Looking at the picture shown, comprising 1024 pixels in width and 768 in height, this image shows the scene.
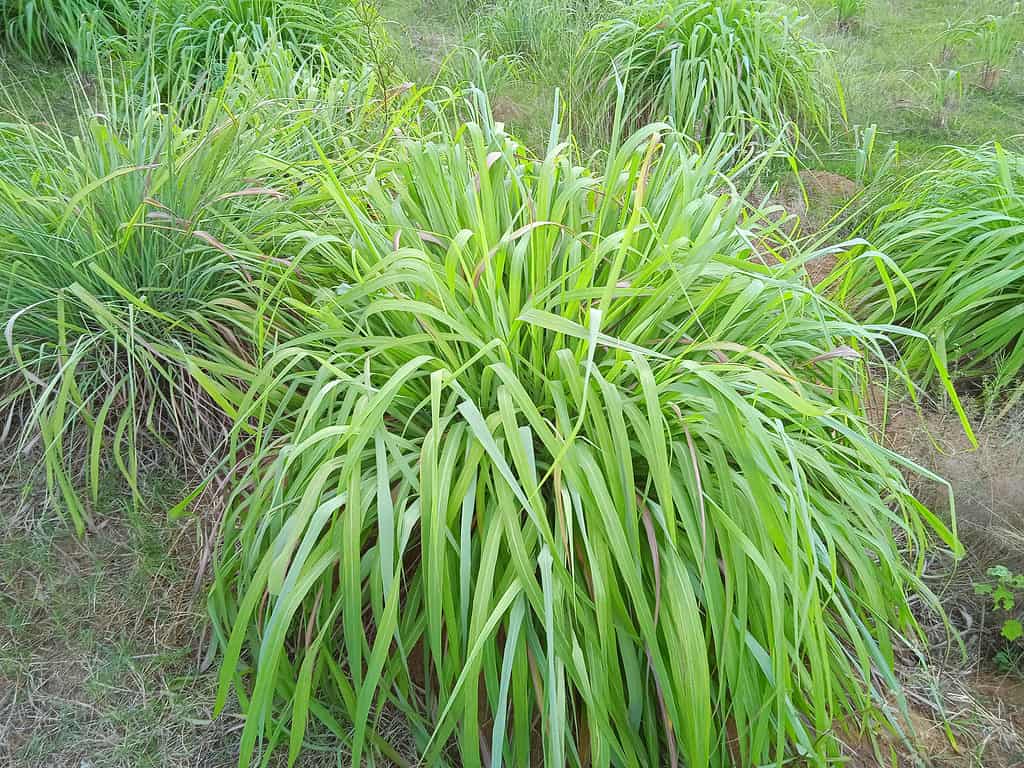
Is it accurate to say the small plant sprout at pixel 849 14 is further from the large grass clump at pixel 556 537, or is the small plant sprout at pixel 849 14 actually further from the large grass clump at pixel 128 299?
the large grass clump at pixel 128 299

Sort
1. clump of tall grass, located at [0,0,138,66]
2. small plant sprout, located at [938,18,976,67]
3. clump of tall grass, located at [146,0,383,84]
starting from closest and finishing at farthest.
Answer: clump of tall grass, located at [146,0,383,84]
clump of tall grass, located at [0,0,138,66]
small plant sprout, located at [938,18,976,67]

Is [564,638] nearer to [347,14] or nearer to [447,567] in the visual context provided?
[447,567]

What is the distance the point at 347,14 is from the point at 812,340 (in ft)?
9.75

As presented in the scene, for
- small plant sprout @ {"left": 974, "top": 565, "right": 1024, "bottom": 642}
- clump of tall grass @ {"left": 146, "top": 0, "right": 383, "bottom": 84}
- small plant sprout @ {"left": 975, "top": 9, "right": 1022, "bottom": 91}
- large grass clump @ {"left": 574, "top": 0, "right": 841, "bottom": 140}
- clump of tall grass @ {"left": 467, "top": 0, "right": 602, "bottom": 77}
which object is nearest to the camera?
small plant sprout @ {"left": 974, "top": 565, "right": 1024, "bottom": 642}

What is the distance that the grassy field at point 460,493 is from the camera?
148 centimetres

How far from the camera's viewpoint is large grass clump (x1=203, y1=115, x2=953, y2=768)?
1442mm

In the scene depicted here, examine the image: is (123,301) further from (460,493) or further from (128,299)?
(460,493)

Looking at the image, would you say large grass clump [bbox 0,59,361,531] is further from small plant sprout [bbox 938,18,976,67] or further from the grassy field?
small plant sprout [bbox 938,18,976,67]

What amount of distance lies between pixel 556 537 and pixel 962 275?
1.80 m

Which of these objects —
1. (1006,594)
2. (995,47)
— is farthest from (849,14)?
(1006,594)

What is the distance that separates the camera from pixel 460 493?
1.54m

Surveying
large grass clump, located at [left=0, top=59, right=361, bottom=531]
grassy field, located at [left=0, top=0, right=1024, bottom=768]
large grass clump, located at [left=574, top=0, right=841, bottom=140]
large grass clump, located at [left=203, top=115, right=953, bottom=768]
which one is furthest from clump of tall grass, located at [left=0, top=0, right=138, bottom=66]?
large grass clump, located at [left=203, top=115, right=953, bottom=768]

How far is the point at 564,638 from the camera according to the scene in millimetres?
1438

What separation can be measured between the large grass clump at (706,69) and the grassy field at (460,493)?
1.18 m
